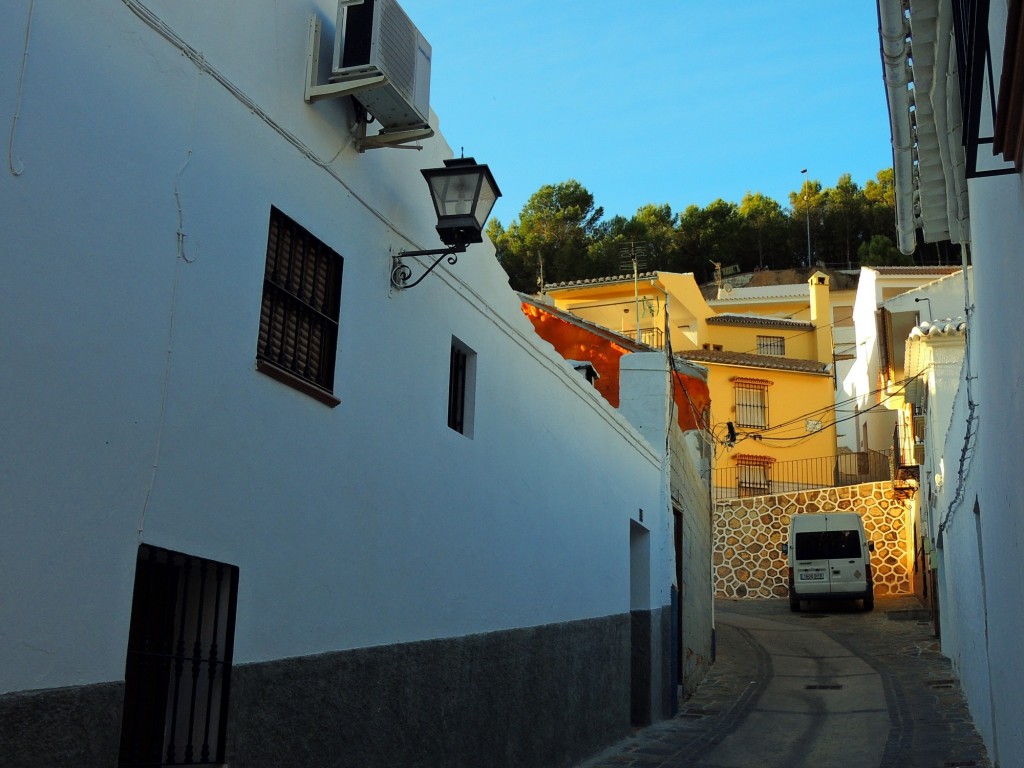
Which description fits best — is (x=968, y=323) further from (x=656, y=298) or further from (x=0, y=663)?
(x=656, y=298)

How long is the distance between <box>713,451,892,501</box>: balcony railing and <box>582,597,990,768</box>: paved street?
42.8 feet

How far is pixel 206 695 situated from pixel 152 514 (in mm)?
1006

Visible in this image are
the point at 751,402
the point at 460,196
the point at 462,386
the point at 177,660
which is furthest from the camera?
the point at 751,402

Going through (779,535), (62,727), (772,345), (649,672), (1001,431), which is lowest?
(649,672)

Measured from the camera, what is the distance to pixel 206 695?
4.81 meters

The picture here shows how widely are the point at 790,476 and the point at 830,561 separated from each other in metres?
11.9

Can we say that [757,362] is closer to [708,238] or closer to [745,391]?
[745,391]

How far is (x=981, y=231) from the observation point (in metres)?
6.66

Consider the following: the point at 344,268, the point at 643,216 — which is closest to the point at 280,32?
the point at 344,268

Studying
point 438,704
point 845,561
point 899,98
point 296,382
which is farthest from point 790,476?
point 296,382

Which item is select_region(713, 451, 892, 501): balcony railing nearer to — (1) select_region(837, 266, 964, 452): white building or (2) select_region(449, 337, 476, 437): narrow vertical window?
(1) select_region(837, 266, 964, 452): white building

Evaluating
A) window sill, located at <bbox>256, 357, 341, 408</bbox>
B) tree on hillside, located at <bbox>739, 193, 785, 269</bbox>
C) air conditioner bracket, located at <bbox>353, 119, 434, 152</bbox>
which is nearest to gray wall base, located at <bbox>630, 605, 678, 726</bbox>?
window sill, located at <bbox>256, 357, 341, 408</bbox>

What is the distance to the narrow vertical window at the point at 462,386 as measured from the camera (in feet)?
26.5

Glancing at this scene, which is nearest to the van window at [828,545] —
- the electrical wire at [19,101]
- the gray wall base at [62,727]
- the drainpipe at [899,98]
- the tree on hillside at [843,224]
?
the drainpipe at [899,98]
